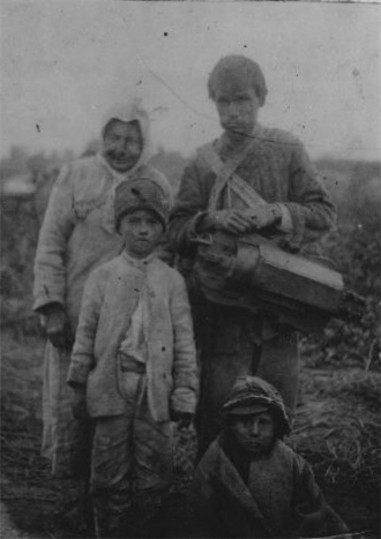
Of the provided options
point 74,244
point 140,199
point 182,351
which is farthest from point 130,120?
point 182,351

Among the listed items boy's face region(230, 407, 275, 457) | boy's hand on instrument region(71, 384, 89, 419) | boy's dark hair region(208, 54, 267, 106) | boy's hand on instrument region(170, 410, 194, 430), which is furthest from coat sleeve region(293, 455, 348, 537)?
boy's dark hair region(208, 54, 267, 106)

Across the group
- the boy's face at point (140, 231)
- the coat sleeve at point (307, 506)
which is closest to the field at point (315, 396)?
the coat sleeve at point (307, 506)

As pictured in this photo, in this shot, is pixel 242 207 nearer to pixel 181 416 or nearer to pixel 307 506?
pixel 181 416

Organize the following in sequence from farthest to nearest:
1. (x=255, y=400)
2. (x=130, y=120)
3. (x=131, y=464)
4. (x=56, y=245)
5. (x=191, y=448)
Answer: (x=191, y=448), (x=56, y=245), (x=130, y=120), (x=131, y=464), (x=255, y=400)

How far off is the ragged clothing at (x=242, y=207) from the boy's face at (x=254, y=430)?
0.31 m

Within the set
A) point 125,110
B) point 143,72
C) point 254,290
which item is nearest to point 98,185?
point 125,110

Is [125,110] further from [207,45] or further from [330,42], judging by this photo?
[330,42]

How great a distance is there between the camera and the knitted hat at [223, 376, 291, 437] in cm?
363

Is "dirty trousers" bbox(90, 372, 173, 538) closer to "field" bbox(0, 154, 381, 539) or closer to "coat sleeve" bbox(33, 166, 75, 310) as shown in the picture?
"field" bbox(0, 154, 381, 539)

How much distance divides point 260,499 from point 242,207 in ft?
4.32

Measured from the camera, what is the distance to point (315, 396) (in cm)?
504

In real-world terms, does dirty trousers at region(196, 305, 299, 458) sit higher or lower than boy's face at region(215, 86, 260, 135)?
lower

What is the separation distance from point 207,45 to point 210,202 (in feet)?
2.48

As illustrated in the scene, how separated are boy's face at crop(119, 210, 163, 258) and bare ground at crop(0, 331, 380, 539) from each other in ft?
3.88
